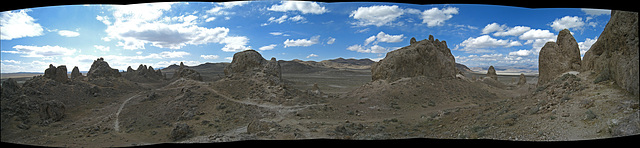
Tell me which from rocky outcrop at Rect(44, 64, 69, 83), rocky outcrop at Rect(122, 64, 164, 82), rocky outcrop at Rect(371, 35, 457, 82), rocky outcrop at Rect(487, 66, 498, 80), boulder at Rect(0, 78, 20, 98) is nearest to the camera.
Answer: boulder at Rect(0, 78, 20, 98)

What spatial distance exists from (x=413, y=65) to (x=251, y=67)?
11035 mm

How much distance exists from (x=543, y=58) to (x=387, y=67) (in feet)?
28.0

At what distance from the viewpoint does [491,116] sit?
6.07 metres

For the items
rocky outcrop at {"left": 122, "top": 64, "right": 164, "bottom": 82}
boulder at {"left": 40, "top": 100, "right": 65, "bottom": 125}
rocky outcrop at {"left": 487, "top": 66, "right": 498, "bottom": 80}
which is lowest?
boulder at {"left": 40, "top": 100, "right": 65, "bottom": 125}

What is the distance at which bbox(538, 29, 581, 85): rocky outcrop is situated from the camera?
13.7 metres

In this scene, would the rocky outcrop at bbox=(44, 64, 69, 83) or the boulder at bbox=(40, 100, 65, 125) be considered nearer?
the boulder at bbox=(40, 100, 65, 125)

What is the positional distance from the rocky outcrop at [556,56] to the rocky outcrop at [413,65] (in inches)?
232

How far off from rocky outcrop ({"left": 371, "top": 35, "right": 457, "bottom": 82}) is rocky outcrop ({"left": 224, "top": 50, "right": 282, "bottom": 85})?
7384 mm

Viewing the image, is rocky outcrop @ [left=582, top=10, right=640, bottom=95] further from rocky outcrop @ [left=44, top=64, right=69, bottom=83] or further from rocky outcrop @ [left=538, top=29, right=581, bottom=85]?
rocky outcrop @ [left=44, top=64, right=69, bottom=83]

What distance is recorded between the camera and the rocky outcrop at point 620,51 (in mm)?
4312

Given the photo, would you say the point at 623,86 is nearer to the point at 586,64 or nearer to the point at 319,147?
the point at 586,64

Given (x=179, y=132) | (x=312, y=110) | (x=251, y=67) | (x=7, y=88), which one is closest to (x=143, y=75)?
(x=251, y=67)

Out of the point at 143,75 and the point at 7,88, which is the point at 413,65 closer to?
the point at 7,88

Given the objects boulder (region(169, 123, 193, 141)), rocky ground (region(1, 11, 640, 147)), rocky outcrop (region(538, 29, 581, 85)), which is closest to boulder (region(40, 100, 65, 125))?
rocky ground (region(1, 11, 640, 147))
